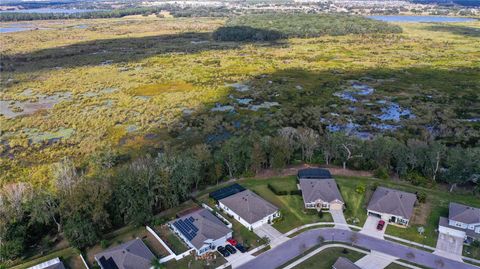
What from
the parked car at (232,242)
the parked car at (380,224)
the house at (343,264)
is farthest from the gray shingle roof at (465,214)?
the parked car at (232,242)

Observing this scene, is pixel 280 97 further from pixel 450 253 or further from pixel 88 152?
pixel 450 253

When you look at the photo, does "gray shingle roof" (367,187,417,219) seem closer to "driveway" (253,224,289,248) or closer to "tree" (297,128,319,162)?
"driveway" (253,224,289,248)

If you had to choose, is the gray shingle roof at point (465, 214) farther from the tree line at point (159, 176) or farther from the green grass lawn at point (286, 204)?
the green grass lawn at point (286, 204)

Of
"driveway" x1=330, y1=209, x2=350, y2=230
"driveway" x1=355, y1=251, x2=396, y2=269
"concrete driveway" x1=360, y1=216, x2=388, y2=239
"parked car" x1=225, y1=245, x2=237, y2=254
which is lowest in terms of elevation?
"parked car" x1=225, y1=245, x2=237, y2=254

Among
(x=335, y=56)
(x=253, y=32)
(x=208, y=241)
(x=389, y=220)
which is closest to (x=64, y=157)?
(x=208, y=241)

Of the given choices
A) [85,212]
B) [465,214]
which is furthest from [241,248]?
[465,214]

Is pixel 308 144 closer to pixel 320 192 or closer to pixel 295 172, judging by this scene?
pixel 295 172

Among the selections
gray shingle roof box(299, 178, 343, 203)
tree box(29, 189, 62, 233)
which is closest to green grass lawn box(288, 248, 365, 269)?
gray shingle roof box(299, 178, 343, 203)
